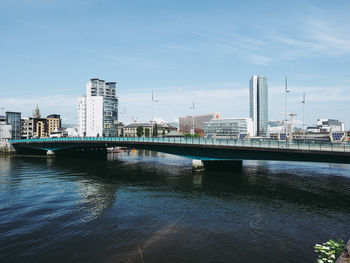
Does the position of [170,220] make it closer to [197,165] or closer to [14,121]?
[197,165]

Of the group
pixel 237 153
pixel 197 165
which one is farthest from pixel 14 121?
pixel 237 153

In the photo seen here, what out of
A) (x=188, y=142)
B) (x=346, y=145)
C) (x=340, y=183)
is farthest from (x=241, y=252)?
(x=188, y=142)

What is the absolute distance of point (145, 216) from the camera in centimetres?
3150

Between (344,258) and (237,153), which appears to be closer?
(344,258)

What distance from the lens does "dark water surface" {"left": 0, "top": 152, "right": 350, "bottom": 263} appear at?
22.0 meters

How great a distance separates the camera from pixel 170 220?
3020cm

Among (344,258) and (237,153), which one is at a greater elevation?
(237,153)

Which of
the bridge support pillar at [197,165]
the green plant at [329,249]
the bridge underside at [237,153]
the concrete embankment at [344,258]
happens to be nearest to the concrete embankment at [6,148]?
the bridge underside at [237,153]

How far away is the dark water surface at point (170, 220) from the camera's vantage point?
2202 cm

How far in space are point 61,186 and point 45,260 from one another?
106 feet

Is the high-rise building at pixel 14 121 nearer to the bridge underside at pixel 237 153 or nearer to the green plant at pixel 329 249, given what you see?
the bridge underside at pixel 237 153

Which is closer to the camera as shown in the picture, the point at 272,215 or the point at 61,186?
the point at 272,215

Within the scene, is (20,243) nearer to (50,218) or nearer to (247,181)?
(50,218)

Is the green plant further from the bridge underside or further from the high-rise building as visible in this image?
the high-rise building
